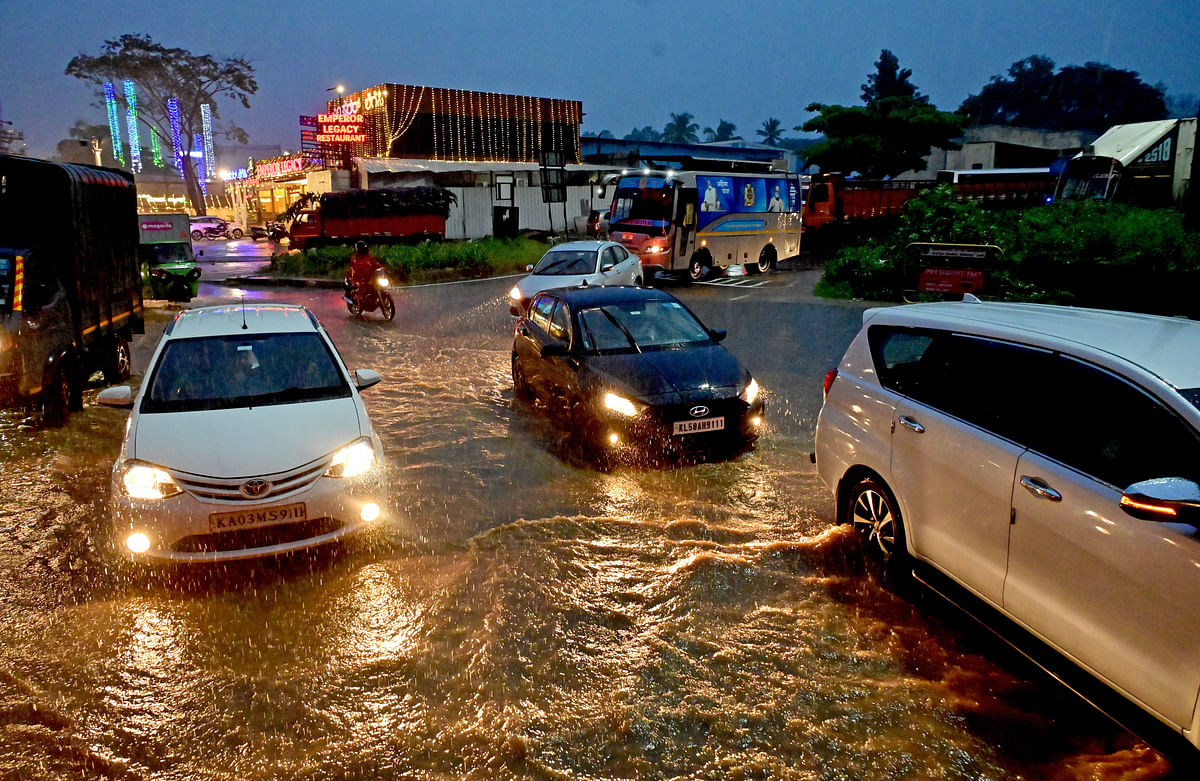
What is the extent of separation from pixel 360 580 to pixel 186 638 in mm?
1067

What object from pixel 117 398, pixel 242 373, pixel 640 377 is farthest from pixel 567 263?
pixel 117 398

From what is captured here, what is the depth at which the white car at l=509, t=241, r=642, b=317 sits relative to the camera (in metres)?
15.0

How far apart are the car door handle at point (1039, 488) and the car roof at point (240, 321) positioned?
517 centimetres

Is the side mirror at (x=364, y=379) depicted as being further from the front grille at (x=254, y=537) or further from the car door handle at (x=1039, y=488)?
the car door handle at (x=1039, y=488)

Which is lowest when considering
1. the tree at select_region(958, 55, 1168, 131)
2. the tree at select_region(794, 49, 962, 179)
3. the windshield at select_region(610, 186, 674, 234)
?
the windshield at select_region(610, 186, 674, 234)

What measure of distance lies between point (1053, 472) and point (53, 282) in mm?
9573

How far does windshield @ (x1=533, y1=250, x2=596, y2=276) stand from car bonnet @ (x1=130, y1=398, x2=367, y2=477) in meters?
10.3

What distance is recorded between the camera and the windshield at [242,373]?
221 inches

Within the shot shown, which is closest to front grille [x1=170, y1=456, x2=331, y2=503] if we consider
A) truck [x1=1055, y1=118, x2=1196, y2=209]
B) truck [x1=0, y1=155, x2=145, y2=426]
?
truck [x1=0, y1=155, x2=145, y2=426]

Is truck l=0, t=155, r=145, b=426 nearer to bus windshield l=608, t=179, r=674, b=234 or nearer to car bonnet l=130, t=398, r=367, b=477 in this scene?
car bonnet l=130, t=398, r=367, b=477

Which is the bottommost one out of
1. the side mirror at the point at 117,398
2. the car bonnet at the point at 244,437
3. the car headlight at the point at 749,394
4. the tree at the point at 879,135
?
the car headlight at the point at 749,394

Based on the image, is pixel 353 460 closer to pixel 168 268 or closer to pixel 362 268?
pixel 362 268

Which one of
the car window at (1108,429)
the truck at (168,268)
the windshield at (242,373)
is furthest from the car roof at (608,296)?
the truck at (168,268)

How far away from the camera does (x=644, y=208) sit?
22703 mm
